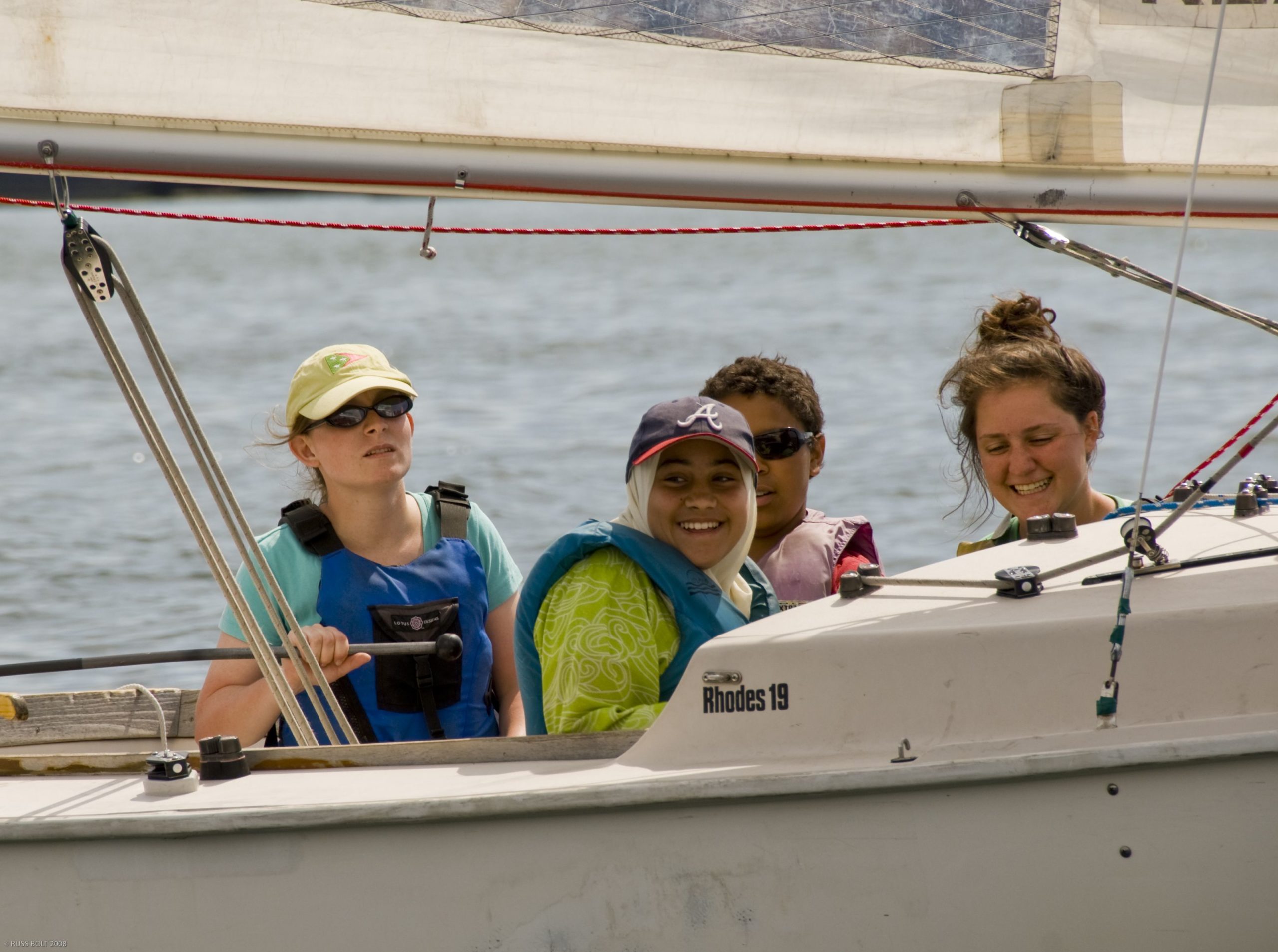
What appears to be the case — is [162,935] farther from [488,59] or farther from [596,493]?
[596,493]

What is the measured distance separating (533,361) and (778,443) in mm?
12147

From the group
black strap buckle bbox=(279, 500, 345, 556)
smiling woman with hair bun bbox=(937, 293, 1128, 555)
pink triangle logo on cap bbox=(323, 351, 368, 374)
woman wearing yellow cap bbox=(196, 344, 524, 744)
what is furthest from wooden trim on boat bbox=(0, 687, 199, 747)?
smiling woman with hair bun bbox=(937, 293, 1128, 555)

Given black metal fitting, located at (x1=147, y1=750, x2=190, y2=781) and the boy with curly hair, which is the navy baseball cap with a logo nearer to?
the boy with curly hair

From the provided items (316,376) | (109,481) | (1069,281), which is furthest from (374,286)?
(316,376)

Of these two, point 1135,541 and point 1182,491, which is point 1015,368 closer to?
point 1182,491

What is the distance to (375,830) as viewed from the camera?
2.06 m

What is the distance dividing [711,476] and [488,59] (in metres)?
0.87

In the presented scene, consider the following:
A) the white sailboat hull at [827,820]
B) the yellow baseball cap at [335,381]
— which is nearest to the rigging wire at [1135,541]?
the white sailboat hull at [827,820]

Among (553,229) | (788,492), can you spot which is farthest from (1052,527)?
(553,229)

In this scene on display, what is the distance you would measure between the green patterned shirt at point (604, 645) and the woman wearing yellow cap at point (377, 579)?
596 millimetres

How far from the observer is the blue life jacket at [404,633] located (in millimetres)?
2783

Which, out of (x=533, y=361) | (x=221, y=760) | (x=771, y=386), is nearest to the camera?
(x=221, y=760)

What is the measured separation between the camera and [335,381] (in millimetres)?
2875

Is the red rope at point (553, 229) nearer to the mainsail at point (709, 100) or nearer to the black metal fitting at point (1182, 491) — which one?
the mainsail at point (709, 100)
